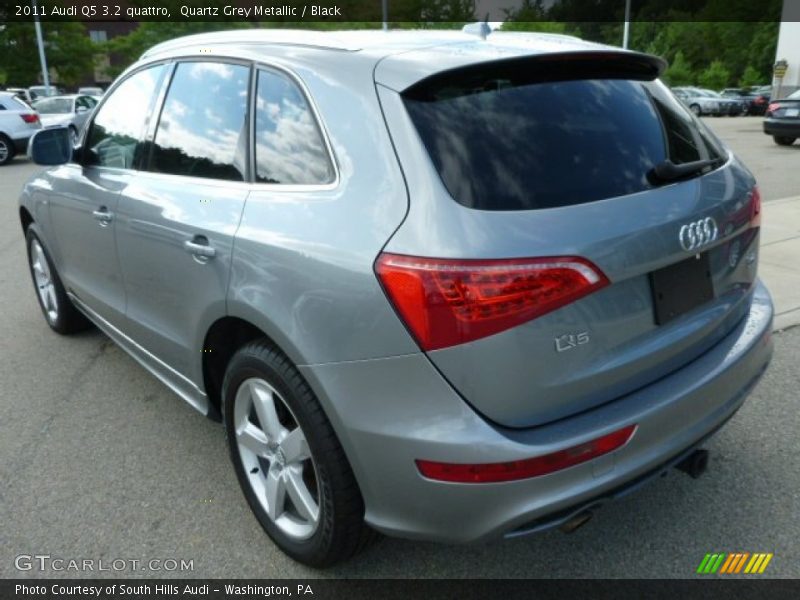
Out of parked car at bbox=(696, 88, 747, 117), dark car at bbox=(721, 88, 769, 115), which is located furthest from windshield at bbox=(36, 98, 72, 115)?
dark car at bbox=(721, 88, 769, 115)

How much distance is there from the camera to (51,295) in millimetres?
4711

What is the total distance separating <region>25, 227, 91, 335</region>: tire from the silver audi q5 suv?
2244mm

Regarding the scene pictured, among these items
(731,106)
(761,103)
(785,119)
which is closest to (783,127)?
(785,119)

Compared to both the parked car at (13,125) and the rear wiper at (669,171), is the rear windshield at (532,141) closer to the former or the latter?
the rear wiper at (669,171)

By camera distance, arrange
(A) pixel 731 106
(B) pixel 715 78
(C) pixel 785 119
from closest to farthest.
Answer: (C) pixel 785 119 < (A) pixel 731 106 < (B) pixel 715 78

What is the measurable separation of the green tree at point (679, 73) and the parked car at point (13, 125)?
45485 mm

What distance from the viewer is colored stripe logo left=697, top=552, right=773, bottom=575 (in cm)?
237

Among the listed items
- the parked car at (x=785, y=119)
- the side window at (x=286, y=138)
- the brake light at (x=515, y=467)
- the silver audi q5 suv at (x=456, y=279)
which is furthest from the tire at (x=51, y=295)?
the parked car at (x=785, y=119)

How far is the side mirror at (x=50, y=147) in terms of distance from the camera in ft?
12.2

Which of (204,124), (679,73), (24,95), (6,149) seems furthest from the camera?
(679,73)

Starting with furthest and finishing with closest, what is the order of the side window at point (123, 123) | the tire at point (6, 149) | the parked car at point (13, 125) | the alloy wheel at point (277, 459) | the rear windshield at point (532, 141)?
the tire at point (6, 149), the parked car at point (13, 125), the side window at point (123, 123), the alloy wheel at point (277, 459), the rear windshield at point (532, 141)

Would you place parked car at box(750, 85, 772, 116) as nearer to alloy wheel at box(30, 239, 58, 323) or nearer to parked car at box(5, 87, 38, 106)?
parked car at box(5, 87, 38, 106)

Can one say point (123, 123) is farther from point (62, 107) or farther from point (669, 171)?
point (62, 107)

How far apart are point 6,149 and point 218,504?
17239 mm
